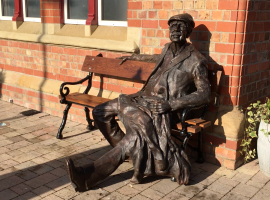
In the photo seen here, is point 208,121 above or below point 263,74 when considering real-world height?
below

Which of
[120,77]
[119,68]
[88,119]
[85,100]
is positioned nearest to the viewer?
[85,100]

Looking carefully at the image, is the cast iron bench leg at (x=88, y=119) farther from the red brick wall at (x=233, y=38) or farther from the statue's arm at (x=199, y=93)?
the statue's arm at (x=199, y=93)

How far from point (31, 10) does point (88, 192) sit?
15.5ft

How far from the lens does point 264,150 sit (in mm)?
4395

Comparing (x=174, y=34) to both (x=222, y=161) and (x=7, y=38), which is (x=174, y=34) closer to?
(x=222, y=161)

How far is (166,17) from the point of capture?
199 inches

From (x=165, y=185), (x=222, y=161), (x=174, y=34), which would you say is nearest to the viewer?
(x=165, y=185)

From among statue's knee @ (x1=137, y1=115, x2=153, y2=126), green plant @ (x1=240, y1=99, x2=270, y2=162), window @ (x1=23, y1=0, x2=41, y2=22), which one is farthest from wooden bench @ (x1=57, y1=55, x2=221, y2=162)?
window @ (x1=23, y1=0, x2=41, y2=22)

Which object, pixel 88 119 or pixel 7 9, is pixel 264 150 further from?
pixel 7 9

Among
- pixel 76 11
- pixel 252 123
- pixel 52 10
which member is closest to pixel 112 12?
pixel 76 11

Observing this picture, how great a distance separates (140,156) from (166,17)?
1.97 metres

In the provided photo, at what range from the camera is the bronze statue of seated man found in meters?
4.11

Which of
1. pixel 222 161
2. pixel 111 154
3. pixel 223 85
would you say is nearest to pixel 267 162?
pixel 222 161

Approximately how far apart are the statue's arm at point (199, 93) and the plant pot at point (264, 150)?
72 centimetres
